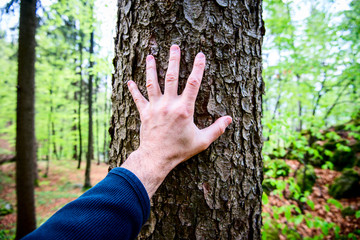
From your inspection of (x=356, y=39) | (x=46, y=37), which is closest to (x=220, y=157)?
(x=356, y=39)

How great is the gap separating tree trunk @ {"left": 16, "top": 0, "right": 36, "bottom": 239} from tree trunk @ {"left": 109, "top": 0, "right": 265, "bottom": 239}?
17.6 ft

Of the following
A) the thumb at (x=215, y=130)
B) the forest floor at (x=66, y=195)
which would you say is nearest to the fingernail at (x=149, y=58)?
the thumb at (x=215, y=130)

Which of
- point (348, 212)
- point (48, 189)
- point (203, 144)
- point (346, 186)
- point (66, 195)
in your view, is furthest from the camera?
point (48, 189)

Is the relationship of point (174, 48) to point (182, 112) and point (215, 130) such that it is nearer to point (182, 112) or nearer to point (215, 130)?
point (182, 112)

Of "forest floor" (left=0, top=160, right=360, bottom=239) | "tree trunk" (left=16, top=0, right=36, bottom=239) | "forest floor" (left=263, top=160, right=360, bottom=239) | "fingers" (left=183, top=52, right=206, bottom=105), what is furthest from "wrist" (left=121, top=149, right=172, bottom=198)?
"tree trunk" (left=16, top=0, right=36, bottom=239)

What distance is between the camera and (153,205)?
1108 millimetres

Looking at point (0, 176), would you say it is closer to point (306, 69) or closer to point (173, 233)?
point (173, 233)

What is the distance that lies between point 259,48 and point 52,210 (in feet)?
37.6

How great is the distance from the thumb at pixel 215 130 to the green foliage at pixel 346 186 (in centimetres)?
780

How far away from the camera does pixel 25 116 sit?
4.65 meters

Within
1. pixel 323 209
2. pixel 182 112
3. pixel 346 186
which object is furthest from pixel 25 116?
pixel 346 186

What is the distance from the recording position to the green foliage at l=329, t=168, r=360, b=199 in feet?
18.7

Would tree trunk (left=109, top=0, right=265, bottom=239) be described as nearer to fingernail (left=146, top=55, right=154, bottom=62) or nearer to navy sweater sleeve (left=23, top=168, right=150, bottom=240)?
fingernail (left=146, top=55, right=154, bottom=62)

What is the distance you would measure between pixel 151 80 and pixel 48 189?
14.2m
